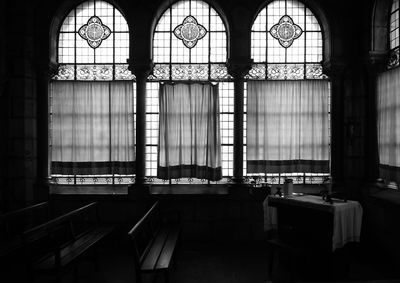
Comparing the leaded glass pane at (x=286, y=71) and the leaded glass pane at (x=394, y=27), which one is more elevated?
the leaded glass pane at (x=394, y=27)

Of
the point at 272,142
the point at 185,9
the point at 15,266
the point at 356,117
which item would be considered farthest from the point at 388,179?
the point at 15,266

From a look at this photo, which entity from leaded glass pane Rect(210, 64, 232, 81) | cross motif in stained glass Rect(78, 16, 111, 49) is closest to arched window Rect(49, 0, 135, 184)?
cross motif in stained glass Rect(78, 16, 111, 49)

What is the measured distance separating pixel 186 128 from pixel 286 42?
247cm

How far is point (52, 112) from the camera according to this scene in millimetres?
6703

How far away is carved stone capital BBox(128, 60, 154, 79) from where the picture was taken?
643 cm

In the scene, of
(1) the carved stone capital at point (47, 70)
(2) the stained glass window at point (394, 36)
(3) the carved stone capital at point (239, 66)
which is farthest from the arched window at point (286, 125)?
(1) the carved stone capital at point (47, 70)

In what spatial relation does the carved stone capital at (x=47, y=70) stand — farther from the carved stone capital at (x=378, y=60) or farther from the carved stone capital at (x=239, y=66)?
the carved stone capital at (x=378, y=60)

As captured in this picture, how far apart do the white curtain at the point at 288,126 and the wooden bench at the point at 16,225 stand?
3.72 m

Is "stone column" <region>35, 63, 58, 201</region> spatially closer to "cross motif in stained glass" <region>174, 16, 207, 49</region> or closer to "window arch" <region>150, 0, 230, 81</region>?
"window arch" <region>150, 0, 230, 81</region>

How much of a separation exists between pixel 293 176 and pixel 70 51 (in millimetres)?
4830

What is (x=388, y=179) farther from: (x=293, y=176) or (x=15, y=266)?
(x=15, y=266)

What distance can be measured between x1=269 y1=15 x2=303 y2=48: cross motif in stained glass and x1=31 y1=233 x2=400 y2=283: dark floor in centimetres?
375

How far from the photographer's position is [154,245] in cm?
463

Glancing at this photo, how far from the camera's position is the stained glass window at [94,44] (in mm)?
6738
